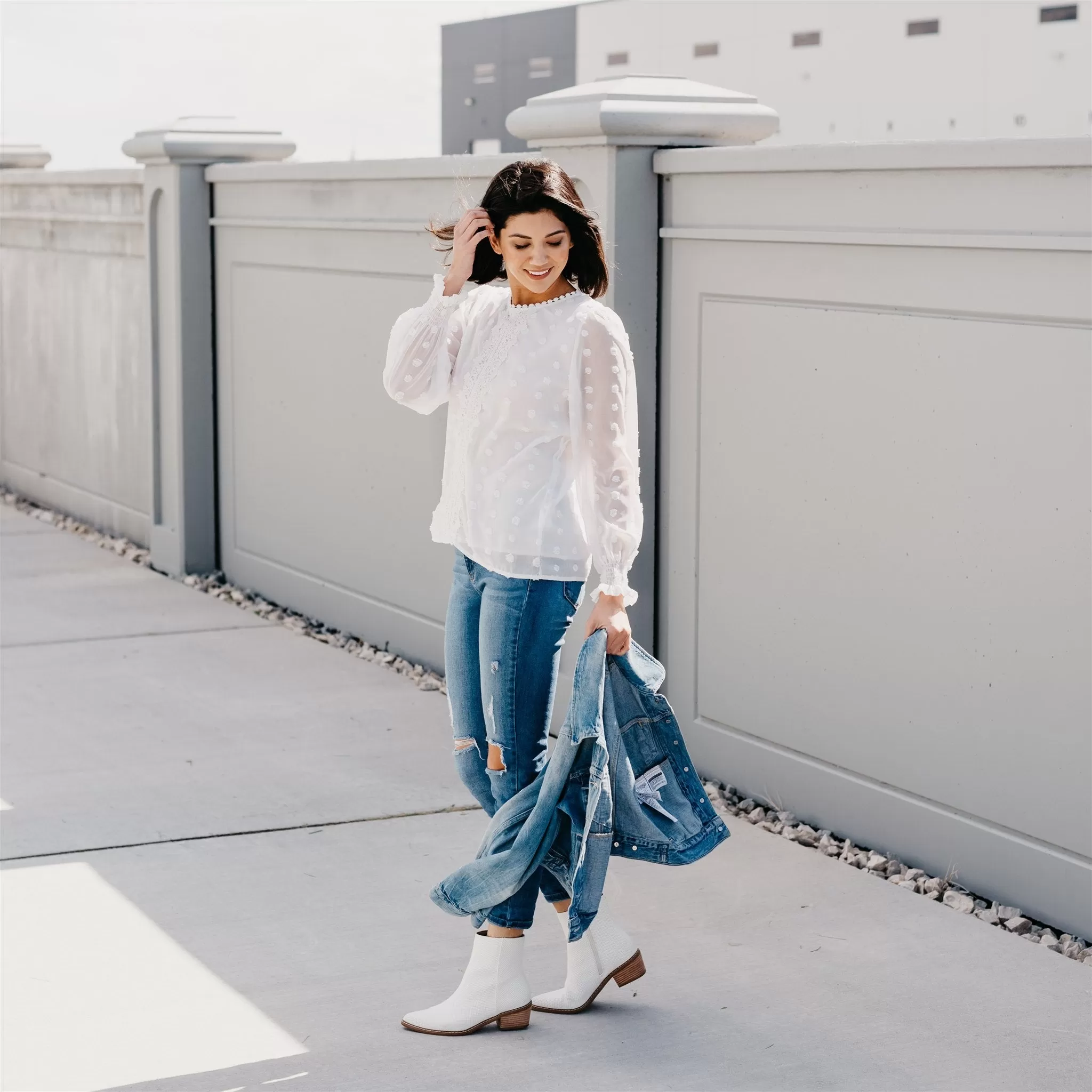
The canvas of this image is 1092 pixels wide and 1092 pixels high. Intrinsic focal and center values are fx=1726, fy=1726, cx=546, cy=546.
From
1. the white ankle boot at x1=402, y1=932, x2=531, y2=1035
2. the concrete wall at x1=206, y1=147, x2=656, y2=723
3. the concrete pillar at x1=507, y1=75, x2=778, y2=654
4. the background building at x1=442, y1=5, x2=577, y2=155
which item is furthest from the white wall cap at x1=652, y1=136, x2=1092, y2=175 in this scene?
the background building at x1=442, y1=5, x2=577, y2=155

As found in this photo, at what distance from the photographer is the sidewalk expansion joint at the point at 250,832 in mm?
4891

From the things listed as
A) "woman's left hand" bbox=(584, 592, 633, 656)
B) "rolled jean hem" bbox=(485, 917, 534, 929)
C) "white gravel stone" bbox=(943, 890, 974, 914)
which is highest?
"woman's left hand" bbox=(584, 592, 633, 656)

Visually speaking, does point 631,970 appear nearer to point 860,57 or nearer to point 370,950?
point 370,950

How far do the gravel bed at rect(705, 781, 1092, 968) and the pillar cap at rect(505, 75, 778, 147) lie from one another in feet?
6.92

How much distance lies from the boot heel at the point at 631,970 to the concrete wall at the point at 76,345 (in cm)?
621

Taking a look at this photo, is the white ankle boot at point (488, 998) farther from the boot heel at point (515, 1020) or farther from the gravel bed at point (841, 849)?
the gravel bed at point (841, 849)

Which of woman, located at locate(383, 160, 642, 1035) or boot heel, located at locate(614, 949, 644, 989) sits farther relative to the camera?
boot heel, located at locate(614, 949, 644, 989)

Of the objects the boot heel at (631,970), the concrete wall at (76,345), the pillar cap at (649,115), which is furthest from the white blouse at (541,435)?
the concrete wall at (76,345)

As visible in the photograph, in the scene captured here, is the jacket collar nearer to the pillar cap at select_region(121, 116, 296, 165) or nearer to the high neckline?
the high neckline

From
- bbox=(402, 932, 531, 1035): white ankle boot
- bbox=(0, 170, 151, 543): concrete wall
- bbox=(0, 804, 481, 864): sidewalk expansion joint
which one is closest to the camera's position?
bbox=(402, 932, 531, 1035): white ankle boot

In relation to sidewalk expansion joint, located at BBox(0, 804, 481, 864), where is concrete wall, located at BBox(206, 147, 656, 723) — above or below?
above

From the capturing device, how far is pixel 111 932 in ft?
14.1

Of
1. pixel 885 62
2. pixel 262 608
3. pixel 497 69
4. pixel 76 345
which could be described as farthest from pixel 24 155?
pixel 497 69

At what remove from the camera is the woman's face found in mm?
3510
